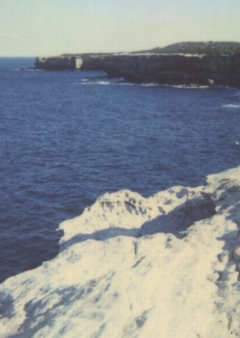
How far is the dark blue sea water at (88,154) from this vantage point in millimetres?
30828

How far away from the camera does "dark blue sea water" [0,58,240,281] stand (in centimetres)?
3083

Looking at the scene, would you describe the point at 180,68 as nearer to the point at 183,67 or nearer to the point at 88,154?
the point at 183,67

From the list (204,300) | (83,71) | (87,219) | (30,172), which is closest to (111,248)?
(204,300)

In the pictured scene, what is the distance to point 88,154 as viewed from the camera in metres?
48.0

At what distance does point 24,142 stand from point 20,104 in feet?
121

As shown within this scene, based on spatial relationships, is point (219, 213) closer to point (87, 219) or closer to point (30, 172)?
point (87, 219)

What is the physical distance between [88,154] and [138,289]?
1364 inches

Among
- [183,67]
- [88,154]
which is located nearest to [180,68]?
[183,67]

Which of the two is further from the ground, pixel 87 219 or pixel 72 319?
pixel 72 319

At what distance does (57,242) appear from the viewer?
27688 mm

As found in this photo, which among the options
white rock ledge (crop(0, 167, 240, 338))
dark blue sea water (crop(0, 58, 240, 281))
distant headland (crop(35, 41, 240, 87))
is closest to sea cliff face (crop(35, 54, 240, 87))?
distant headland (crop(35, 41, 240, 87))

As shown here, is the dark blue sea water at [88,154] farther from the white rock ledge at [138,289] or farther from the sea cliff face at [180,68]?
the sea cliff face at [180,68]

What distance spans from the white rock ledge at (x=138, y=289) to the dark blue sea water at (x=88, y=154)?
25.4ft

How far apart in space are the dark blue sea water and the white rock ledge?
25.4 ft
